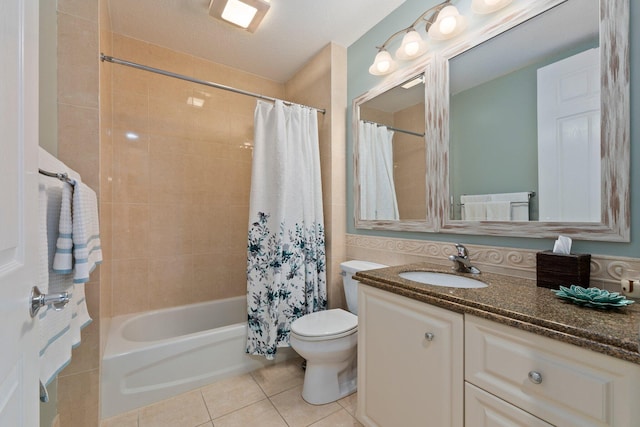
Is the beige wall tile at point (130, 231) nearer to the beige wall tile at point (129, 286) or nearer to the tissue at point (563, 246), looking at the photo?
the beige wall tile at point (129, 286)

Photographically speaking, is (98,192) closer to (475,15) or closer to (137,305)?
(137,305)

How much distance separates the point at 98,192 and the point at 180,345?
102 centimetres

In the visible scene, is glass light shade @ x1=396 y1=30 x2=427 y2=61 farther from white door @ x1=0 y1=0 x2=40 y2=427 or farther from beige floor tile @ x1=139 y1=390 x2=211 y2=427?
beige floor tile @ x1=139 y1=390 x2=211 y2=427

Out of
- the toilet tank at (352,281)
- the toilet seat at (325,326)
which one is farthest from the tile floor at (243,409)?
the toilet tank at (352,281)

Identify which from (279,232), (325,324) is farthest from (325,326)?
(279,232)

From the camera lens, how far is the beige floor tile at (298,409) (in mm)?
1473

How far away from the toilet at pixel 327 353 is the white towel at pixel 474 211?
0.90 m

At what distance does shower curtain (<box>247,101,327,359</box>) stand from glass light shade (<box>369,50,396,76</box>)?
0.62 meters

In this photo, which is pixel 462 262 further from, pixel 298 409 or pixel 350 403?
pixel 298 409

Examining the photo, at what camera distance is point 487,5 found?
128 centimetres

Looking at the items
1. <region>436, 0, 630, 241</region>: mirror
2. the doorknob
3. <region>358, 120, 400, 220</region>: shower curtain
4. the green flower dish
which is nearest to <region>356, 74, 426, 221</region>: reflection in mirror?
<region>358, 120, 400, 220</region>: shower curtain

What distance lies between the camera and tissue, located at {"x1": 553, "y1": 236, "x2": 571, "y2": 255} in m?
1.01

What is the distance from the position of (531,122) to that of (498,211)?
1.35 feet

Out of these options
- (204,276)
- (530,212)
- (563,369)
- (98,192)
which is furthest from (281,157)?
(563,369)
